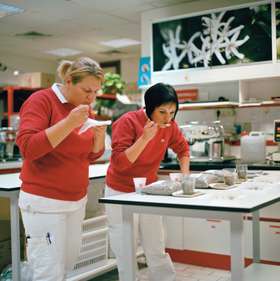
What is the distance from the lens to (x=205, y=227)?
384cm

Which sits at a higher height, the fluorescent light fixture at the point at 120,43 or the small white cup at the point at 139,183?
the fluorescent light fixture at the point at 120,43

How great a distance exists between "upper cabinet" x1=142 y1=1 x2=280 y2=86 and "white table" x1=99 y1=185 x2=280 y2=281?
6.27 feet

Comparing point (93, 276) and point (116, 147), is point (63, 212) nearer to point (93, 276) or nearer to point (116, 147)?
point (116, 147)

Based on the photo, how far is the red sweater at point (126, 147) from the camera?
95.0 inches

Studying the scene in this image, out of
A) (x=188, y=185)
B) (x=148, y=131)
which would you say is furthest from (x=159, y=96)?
(x=188, y=185)

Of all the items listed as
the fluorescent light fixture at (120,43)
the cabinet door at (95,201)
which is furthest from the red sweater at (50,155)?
the fluorescent light fixture at (120,43)

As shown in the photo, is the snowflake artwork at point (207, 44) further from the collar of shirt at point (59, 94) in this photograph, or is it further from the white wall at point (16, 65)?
the white wall at point (16, 65)

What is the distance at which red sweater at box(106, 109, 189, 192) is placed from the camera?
7.91ft

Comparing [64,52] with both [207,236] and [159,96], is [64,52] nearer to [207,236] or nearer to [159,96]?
[207,236]

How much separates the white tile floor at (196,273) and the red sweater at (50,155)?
172cm

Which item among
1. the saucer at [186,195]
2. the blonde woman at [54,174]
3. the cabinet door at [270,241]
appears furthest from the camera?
the cabinet door at [270,241]

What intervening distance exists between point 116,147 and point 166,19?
2.40 metres

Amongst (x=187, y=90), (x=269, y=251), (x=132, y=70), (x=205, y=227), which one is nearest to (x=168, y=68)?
(x=187, y=90)

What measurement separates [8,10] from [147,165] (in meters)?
3.44
